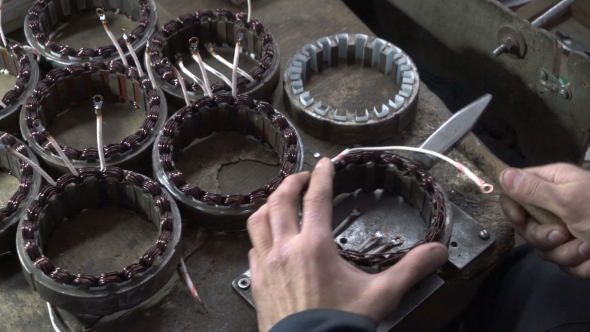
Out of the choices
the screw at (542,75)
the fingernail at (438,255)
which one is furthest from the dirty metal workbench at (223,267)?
the screw at (542,75)

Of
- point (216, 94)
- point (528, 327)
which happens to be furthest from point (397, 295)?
point (216, 94)

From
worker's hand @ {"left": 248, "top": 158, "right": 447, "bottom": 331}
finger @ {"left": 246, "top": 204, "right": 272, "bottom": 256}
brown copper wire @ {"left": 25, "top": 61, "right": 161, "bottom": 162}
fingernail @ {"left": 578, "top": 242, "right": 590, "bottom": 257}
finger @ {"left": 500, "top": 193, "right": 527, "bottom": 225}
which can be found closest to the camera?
worker's hand @ {"left": 248, "top": 158, "right": 447, "bottom": 331}

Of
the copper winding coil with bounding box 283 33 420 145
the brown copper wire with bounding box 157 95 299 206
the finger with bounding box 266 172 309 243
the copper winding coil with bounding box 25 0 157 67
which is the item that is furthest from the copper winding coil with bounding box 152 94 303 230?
the copper winding coil with bounding box 25 0 157 67

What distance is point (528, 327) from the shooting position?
1624 millimetres

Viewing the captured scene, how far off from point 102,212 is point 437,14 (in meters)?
1.42

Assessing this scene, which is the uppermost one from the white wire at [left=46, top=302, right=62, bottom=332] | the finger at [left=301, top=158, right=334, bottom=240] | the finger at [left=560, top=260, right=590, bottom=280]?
the finger at [left=301, top=158, right=334, bottom=240]

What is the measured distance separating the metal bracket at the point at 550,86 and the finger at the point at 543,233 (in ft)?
2.02

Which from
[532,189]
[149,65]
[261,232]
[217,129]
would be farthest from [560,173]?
[149,65]

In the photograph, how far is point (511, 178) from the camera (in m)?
1.53

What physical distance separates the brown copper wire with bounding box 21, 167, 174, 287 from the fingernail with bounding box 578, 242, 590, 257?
1005 mm

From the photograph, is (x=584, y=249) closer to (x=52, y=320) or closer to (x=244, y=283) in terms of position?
(x=244, y=283)

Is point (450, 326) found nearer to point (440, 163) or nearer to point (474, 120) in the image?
point (440, 163)

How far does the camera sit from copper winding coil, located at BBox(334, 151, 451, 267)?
1.67 meters

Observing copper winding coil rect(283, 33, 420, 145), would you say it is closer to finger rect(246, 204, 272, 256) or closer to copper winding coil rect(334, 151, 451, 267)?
copper winding coil rect(334, 151, 451, 267)
